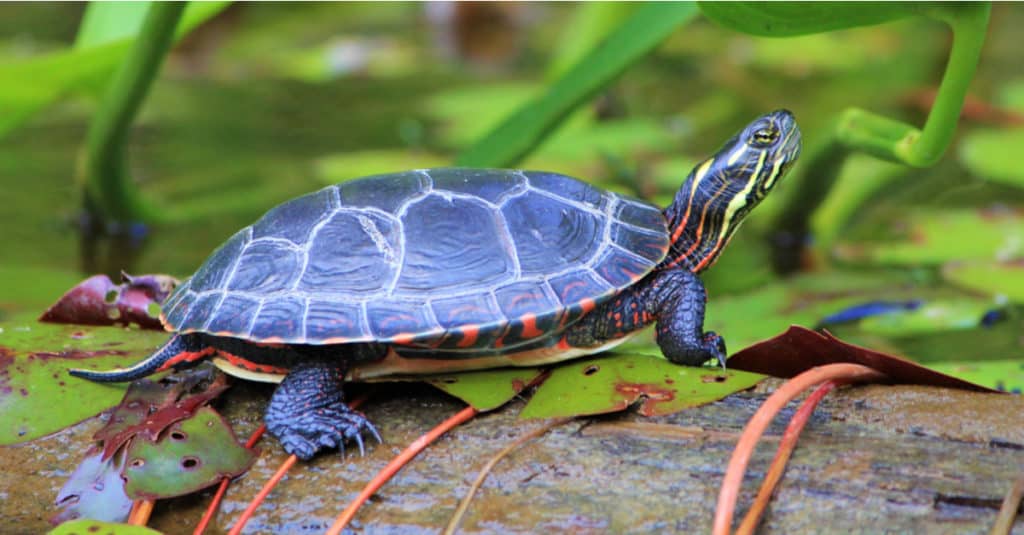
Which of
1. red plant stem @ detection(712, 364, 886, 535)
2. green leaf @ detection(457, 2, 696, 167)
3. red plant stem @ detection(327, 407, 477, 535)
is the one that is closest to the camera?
red plant stem @ detection(712, 364, 886, 535)

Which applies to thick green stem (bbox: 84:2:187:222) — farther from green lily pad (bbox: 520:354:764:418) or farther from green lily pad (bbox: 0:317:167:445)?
green lily pad (bbox: 520:354:764:418)

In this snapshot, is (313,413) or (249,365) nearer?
(313,413)

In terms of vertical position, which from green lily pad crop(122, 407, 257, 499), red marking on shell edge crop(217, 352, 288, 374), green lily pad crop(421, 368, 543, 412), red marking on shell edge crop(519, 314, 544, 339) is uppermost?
red marking on shell edge crop(519, 314, 544, 339)

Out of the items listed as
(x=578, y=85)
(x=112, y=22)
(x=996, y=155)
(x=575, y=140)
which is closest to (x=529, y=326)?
(x=578, y=85)

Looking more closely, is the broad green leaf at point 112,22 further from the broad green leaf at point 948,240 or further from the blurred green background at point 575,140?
the broad green leaf at point 948,240

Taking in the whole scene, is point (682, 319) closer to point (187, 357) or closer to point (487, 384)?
point (487, 384)

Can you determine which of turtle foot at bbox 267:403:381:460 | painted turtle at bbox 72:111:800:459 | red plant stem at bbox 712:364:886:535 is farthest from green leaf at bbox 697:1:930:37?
turtle foot at bbox 267:403:381:460

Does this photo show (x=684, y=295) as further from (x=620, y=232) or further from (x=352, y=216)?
(x=352, y=216)
